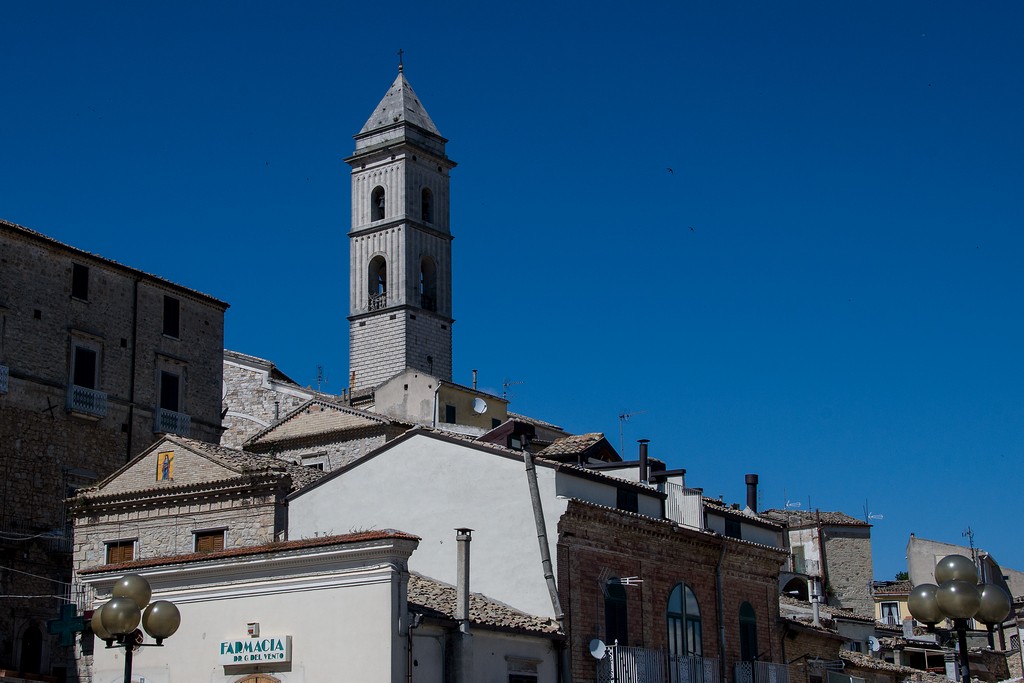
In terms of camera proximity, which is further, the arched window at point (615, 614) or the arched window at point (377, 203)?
the arched window at point (377, 203)

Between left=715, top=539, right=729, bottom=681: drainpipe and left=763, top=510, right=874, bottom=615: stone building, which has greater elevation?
left=763, top=510, right=874, bottom=615: stone building

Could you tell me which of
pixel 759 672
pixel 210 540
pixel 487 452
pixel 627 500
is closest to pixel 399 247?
pixel 210 540

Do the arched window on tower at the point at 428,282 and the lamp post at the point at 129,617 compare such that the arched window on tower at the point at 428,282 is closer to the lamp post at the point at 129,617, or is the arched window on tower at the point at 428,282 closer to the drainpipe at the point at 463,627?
the drainpipe at the point at 463,627

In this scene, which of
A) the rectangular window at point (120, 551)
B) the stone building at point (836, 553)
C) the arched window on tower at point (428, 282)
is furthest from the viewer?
the arched window on tower at point (428, 282)

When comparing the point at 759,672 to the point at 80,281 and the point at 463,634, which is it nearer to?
the point at 463,634

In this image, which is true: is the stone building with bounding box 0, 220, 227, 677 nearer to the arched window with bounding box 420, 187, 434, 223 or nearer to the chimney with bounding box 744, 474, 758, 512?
the chimney with bounding box 744, 474, 758, 512

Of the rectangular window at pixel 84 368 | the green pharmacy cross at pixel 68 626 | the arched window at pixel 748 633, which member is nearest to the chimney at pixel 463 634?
the green pharmacy cross at pixel 68 626

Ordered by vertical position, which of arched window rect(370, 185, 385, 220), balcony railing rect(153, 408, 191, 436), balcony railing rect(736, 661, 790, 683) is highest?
arched window rect(370, 185, 385, 220)

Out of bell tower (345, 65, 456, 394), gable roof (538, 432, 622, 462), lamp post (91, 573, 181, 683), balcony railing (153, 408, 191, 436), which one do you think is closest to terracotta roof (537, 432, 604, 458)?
gable roof (538, 432, 622, 462)

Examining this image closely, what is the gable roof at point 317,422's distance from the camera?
162 feet

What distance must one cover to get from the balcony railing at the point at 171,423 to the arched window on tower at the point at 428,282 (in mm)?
34686

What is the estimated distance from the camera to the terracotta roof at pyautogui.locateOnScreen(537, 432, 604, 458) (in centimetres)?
3825

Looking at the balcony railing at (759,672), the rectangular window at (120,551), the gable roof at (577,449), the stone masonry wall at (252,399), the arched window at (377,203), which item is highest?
the arched window at (377,203)

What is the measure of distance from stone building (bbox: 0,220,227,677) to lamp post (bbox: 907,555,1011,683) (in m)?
26.6
